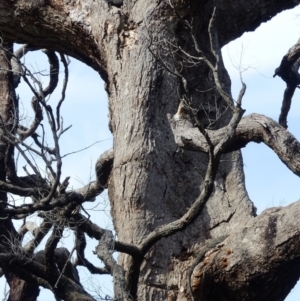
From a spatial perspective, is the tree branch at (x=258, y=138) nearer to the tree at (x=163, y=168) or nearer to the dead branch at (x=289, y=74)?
the tree at (x=163, y=168)

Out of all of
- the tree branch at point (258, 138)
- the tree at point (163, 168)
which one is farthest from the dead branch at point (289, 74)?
the tree branch at point (258, 138)

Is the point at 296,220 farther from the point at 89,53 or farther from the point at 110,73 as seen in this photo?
the point at 89,53

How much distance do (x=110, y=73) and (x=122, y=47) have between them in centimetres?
20

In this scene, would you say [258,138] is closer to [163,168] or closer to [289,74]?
[163,168]

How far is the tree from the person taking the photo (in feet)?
14.3

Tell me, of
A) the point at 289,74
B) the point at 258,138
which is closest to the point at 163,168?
the point at 258,138

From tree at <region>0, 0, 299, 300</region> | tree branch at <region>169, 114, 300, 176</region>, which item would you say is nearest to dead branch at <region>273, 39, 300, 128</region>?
tree at <region>0, 0, 299, 300</region>

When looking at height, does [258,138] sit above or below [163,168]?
below

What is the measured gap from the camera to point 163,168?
5055mm

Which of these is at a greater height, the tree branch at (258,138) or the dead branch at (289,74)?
the dead branch at (289,74)

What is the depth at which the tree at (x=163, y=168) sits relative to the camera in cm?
436

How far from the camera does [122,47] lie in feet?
17.8

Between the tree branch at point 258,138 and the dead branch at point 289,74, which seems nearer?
the tree branch at point 258,138

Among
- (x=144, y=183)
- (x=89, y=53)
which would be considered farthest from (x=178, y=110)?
(x=89, y=53)
